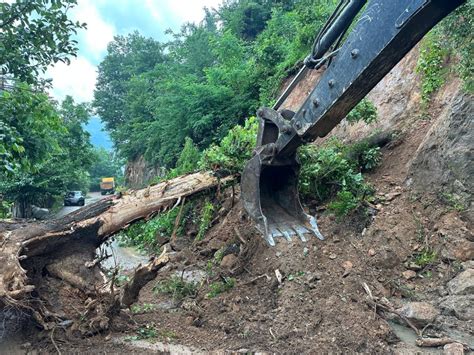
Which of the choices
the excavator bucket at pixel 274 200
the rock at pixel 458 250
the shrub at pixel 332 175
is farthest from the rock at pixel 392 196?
the excavator bucket at pixel 274 200

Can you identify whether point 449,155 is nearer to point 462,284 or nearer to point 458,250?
point 458,250

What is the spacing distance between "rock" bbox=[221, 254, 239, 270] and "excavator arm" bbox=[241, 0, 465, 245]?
0.86m

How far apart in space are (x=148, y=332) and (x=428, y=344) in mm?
2355

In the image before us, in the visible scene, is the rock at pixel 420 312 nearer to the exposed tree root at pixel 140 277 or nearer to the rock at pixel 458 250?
the rock at pixel 458 250

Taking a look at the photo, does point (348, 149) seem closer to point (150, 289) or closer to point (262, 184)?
point (262, 184)

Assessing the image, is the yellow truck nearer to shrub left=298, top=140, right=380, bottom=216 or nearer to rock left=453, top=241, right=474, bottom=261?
shrub left=298, top=140, right=380, bottom=216

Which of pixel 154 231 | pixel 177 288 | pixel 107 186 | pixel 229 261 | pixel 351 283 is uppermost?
pixel 107 186

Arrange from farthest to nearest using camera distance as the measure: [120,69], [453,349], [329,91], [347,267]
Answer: [120,69]
[347,267]
[329,91]
[453,349]

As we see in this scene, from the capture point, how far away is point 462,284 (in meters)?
3.33

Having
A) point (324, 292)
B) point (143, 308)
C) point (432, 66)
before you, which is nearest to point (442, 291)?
point (324, 292)

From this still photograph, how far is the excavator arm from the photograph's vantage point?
7.95ft

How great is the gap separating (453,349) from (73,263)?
11.4ft

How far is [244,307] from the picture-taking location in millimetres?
3801

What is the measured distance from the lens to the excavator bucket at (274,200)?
4.00m
